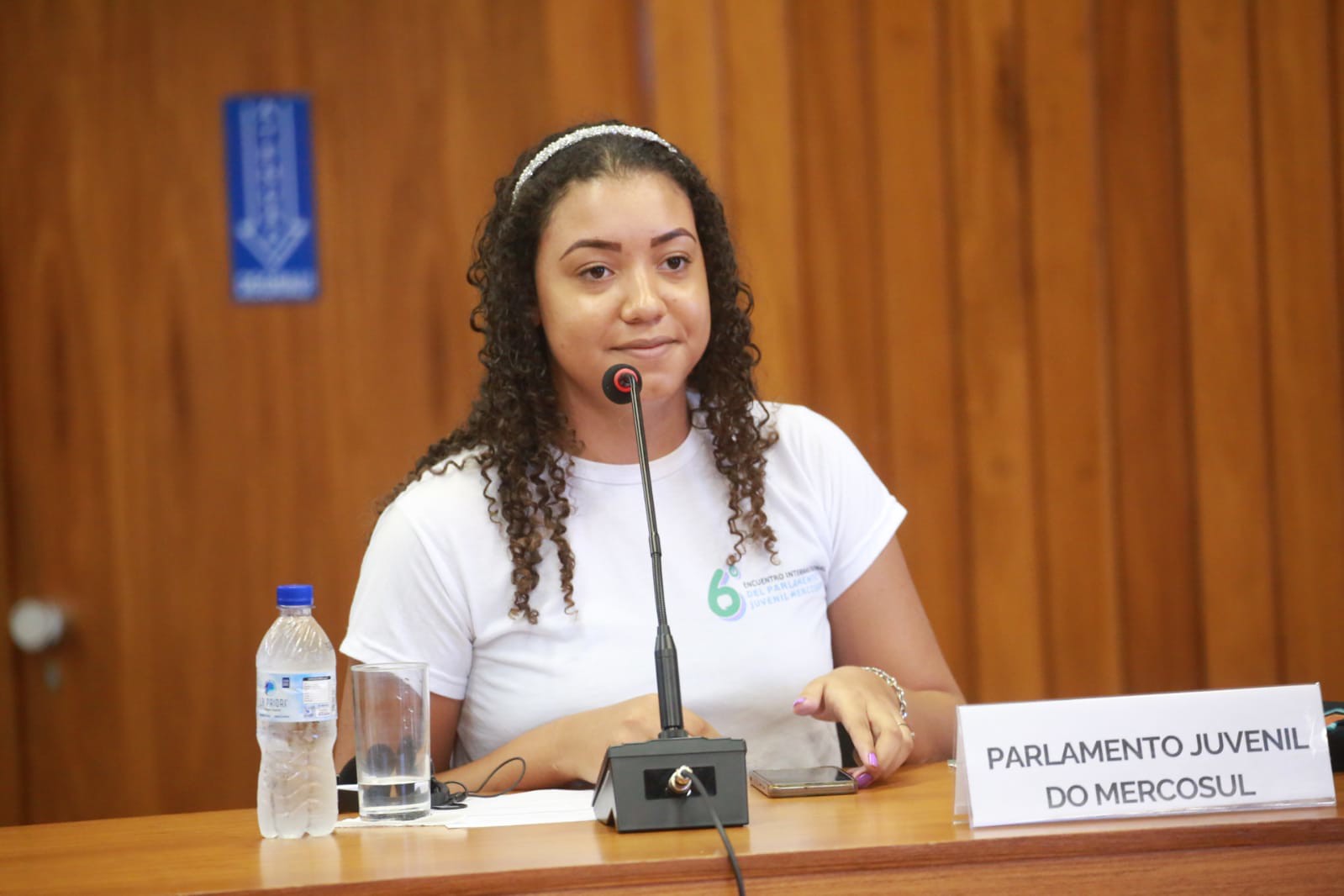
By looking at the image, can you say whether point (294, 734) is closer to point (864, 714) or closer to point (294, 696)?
point (294, 696)

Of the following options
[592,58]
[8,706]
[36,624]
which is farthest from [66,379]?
[592,58]

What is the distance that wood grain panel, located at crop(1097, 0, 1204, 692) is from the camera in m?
2.75

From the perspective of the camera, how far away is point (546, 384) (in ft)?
6.09

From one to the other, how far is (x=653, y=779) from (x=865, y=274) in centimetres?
173

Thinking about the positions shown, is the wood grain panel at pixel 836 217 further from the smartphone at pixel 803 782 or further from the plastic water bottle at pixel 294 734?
the plastic water bottle at pixel 294 734

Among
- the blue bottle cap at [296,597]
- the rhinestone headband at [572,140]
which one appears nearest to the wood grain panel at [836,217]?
the rhinestone headband at [572,140]

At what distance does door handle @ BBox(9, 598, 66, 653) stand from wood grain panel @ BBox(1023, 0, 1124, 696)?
6.66 ft

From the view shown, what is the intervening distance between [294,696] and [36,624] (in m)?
1.75

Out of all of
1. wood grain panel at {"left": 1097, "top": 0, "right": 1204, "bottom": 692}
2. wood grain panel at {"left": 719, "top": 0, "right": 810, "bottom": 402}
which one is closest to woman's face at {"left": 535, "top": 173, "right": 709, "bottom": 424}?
wood grain panel at {"left": 719, "top": 0, "right": 810, "bottom": 402}

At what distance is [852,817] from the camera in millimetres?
1180

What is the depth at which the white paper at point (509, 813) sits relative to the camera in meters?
1.25

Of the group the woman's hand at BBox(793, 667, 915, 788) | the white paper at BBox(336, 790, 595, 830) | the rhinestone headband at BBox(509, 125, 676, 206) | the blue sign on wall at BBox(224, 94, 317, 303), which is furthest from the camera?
the blue sign on wall at BBox(224, 94, 317, 303)

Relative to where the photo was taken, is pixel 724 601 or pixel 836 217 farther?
pixel 836 217

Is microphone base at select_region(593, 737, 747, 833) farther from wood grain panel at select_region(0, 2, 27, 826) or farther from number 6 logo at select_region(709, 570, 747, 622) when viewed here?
wood grain panel at select_region(0, 2, 27, 826)
